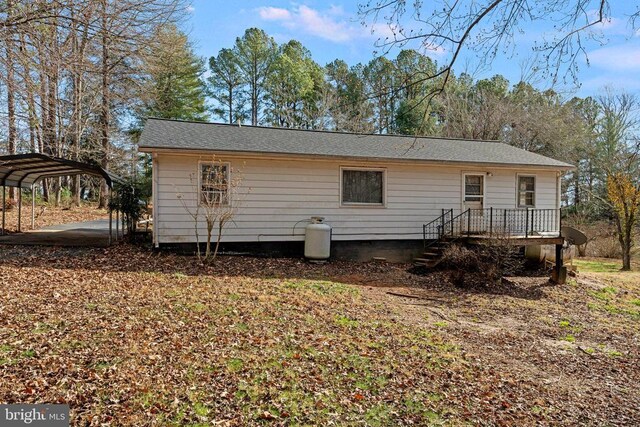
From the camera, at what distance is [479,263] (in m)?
9.63

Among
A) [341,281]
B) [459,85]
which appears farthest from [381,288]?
[459,85]

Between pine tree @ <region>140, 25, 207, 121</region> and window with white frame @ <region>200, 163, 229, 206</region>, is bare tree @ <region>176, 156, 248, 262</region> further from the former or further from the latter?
pine tree @ <region>140, 25, 207, 121</region>

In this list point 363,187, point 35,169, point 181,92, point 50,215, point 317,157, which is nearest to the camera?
point 317,157

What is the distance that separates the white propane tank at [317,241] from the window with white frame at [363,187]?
4.04 feet

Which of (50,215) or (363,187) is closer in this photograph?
(363,187)

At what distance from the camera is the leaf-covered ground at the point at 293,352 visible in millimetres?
3299

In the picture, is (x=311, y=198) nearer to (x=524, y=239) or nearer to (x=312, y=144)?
(x=312, y=144)

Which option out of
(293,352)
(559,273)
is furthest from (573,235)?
(293,352)

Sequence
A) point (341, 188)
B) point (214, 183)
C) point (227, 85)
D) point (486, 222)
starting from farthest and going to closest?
point (227, 85) → point (486, 222) → point (341, 188) → point (214, 183)

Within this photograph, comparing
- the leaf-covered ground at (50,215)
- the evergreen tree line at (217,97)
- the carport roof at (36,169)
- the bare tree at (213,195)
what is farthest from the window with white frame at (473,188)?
the leaf-covered ground at (50,215)

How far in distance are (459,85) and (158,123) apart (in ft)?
66.7

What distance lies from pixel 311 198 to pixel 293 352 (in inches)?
268

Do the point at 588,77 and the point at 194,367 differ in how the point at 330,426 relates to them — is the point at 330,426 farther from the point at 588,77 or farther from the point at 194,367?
the point at 588,77

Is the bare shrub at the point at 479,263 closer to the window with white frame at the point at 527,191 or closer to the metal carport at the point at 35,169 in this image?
the window with white frame at the point at 527,191
